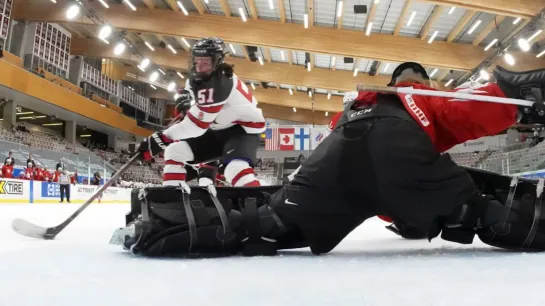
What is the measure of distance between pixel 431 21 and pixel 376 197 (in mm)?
10666

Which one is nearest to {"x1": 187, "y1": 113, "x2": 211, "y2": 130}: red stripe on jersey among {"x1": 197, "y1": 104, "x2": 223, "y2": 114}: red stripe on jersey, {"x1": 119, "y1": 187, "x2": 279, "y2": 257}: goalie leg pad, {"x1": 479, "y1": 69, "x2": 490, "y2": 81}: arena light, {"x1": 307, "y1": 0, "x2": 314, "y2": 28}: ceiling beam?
{"x1": 197, "y1": 104, "x2": 223, "y2": 114}: red stripe on jersey

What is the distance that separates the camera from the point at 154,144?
9.68 feet

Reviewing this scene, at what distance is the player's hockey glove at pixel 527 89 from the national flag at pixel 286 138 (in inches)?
496

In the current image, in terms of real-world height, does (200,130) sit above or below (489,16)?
below

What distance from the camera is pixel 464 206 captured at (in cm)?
150

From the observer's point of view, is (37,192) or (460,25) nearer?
(37,192)

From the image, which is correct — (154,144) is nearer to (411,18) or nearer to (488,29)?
(411,18)

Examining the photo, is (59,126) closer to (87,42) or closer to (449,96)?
(87,42)

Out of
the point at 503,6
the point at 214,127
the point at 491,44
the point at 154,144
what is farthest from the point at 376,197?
the point at 491,44

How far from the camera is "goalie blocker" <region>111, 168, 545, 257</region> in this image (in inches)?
58.6

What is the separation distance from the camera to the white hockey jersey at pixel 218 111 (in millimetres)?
2545

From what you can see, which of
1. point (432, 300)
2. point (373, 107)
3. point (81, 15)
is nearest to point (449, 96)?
point (373, 107)

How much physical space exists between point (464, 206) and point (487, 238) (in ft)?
0.55

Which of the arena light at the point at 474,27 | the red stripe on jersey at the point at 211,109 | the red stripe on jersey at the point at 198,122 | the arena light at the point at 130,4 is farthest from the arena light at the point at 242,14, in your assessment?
the red stripe on jersey at the point at 211,109
